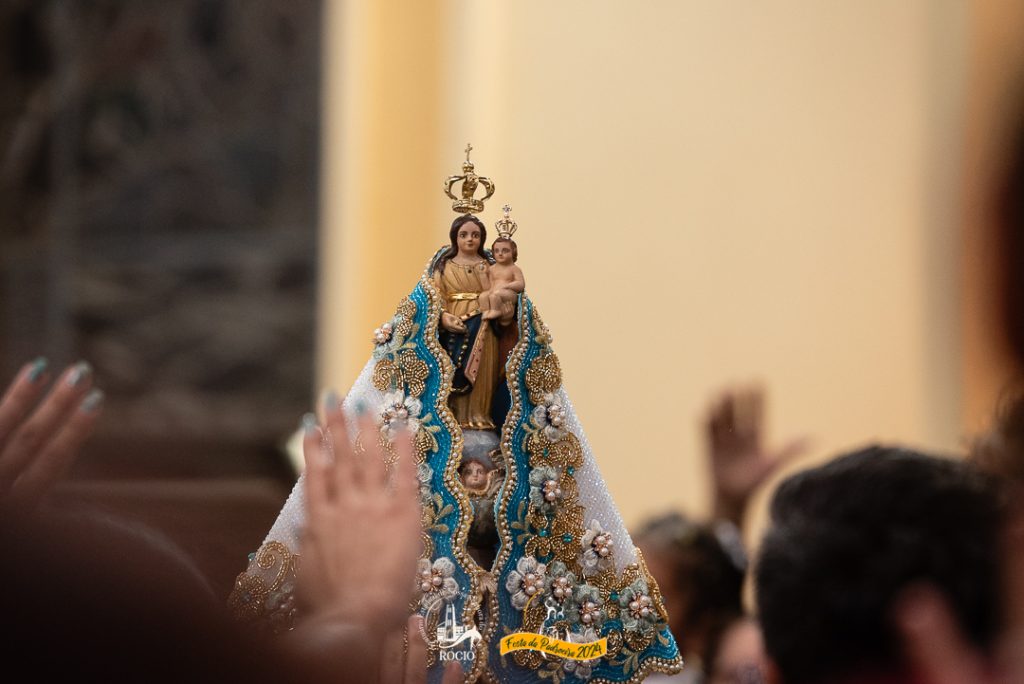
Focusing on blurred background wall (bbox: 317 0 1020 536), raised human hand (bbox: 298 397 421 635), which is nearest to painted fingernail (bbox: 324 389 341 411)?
raised human hand (bbox: 298 397 421 635)

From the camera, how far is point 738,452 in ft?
Result: 9.16

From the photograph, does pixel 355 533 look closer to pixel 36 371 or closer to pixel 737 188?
pixel 36 371

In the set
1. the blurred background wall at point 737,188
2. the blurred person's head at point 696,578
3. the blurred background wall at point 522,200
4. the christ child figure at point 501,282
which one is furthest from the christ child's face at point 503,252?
the blurred background wall at point 737,188

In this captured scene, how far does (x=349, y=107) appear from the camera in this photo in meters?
4.48

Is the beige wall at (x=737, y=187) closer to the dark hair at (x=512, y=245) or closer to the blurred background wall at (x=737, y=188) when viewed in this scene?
the blurred background wall at (x=737, y=188)

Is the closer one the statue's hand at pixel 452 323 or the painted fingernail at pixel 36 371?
the painted fingernail at pixel 36 371

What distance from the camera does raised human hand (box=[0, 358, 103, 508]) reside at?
1.42m

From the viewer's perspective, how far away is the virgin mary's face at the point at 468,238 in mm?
1844

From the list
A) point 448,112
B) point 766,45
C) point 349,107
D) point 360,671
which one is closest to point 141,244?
point 349,107

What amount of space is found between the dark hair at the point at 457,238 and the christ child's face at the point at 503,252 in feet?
0.09

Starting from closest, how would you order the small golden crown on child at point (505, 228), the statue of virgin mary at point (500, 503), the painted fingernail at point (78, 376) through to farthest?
the painted fingernail at point (78, 376), the statue of virgin mary at point (500, 503), the small golden crown on child at point (505, 228)

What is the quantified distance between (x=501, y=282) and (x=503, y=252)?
1.6 inches

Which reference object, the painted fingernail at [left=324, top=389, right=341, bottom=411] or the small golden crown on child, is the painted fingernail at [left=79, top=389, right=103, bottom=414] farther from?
the small golden crown on child

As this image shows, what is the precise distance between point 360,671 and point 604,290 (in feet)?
7.72
